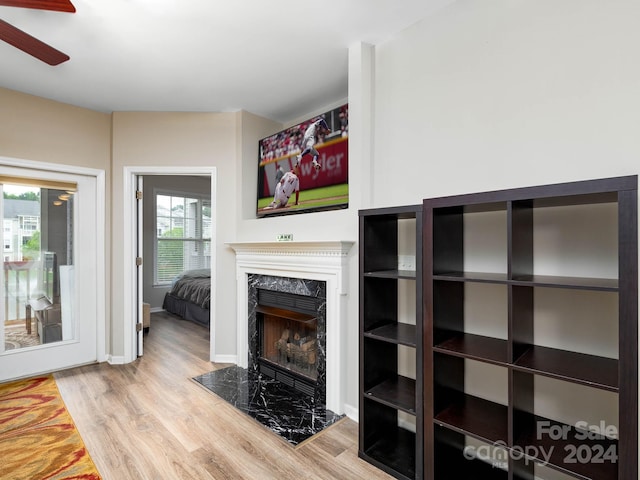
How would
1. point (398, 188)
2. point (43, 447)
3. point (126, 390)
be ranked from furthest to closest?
point (126, 390) → point (398, 188) → point (43, 447)

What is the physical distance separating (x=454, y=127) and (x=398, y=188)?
490mm

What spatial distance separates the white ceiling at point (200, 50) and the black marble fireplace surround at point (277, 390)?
1.71m

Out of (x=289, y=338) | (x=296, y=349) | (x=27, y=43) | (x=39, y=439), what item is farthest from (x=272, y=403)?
(x=27, y=43)

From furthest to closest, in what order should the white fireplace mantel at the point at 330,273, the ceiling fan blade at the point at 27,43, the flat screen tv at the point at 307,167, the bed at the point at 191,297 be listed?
the bed at the point at 191,297
the flat screen tv at the point at 307,167
the white fireplace mantel at the point at 330,273
the ceiling fan blade at the point at 27,43

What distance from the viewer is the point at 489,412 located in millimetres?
1677

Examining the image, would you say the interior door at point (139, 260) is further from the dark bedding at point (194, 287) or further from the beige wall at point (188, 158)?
the dark bedding at point (194, 287)

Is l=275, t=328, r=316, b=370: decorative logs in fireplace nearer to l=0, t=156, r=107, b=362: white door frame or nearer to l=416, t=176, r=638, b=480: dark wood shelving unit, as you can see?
l=416, t=176, r=638, b=480: dark wood shelving unit

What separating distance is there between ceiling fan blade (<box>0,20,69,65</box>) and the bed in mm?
3464

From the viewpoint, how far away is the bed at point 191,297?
4.96 m

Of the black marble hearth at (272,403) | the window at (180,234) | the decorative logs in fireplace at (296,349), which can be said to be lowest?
the black marble hearth at (272,403)

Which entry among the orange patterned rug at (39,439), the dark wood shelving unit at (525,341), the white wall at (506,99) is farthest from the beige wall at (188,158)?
the dark wood shelving unit at (525,341)

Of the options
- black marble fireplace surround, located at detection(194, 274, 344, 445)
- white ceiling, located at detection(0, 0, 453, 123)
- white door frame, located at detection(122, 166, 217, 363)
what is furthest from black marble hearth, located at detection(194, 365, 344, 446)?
white ceiling, located at detection(0, 0, 453, 123)

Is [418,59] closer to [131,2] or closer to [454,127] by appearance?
[454,127]

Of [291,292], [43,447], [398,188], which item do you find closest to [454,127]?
[398,188]
